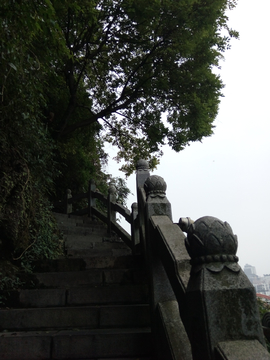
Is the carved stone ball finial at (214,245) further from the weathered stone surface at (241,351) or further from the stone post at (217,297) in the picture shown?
the weathered stone surface at (241,351)

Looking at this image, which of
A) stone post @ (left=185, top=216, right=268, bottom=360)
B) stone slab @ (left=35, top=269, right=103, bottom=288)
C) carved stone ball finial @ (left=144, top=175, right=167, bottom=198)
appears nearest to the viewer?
stone post @ (left=185, top=216, right=268, bottom=360)

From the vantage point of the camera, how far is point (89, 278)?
3.66 metres

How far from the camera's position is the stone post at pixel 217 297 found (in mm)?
1271

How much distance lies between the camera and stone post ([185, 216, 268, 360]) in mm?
1271

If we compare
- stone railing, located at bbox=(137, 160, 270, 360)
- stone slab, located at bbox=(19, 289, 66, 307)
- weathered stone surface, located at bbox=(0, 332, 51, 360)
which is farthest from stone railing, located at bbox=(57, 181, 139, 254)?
stone railing, located at bbox=(137, 160, 270, 360)

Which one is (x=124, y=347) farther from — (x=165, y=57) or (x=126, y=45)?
(x=126, y=45)

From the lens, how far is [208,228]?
4.57 ft

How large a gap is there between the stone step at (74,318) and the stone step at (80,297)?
0.24m

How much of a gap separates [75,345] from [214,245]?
1874mm

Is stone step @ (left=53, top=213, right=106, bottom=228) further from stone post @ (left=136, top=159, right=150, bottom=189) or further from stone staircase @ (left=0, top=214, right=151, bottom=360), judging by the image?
stone staircase @ (left=0, top=214, right=151, bottom=360)

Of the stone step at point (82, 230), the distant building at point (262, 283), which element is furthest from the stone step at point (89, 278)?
the stone step at point (82, 230)

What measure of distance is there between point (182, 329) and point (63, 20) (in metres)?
8.64

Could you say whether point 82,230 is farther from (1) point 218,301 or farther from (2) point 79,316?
(1) point 218,301

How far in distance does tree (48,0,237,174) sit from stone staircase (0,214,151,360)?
5810 mm
